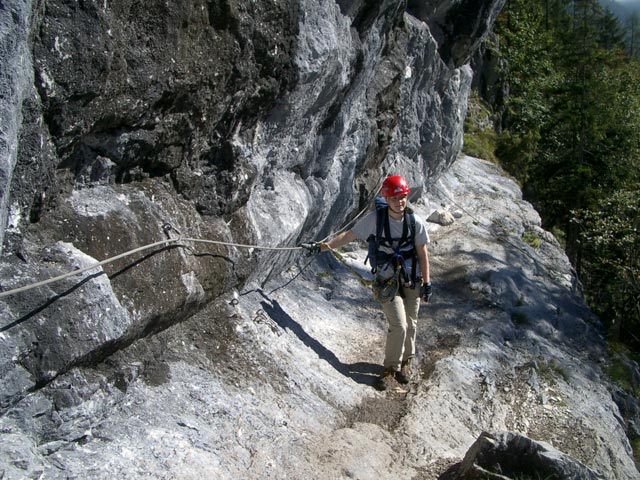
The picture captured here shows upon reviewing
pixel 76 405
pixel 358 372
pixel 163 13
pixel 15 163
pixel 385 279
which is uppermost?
pixel 163 13

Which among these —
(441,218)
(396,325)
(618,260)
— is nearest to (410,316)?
(396,325)

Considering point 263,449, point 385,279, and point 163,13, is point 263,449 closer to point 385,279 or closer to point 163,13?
point 385,279

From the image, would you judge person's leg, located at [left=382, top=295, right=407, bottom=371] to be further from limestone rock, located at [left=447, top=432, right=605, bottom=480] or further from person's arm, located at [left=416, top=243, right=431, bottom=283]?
limestone rock, located at [left=447, top=432, right=605, bottom=480]

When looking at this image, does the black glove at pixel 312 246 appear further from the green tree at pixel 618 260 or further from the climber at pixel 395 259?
the green tree at pixel 618 260

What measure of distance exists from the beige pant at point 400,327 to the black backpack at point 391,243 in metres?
0.29

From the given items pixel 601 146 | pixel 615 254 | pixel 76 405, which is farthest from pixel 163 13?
pixel 601 146

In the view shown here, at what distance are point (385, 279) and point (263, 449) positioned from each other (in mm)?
2498

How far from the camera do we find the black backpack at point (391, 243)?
667 cm

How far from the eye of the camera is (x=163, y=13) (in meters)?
5.14

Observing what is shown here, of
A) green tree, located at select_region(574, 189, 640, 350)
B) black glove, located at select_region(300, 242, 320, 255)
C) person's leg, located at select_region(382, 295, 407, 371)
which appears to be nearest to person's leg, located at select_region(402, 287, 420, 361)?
person's leg, located at select_region(382, 295, 407, 371)

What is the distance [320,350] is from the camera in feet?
23.2

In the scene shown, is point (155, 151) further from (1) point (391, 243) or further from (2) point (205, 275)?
(1) point (391, 243)

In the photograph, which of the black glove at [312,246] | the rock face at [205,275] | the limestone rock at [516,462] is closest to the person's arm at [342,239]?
the black glove at [312,246]

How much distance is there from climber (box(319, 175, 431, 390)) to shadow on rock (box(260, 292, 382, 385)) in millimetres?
179
